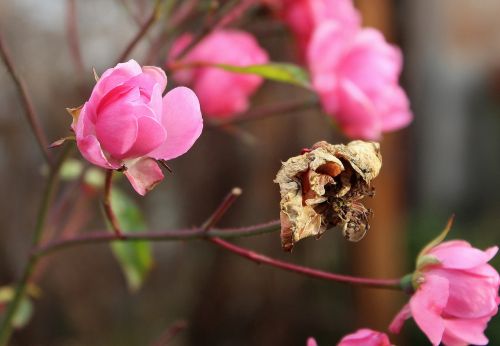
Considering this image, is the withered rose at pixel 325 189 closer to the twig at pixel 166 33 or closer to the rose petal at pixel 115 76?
the rose petal at pixel 115 76

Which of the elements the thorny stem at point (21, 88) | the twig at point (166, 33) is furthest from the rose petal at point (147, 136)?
the twig at point (166, 33)

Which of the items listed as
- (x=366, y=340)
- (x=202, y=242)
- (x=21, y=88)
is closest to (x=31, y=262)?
(x=21, y=88)

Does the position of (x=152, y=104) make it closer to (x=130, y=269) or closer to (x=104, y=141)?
(x=104, y=141)

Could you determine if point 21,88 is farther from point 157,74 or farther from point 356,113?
point 356,113

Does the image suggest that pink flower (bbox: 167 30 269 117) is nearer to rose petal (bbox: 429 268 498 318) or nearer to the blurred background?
rose petal (bbox: 429 268 498 318)

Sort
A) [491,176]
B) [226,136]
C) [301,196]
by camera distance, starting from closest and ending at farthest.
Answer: [301,196] < [226,136] < [491,176]

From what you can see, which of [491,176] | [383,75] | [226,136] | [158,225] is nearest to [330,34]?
[383,75]
